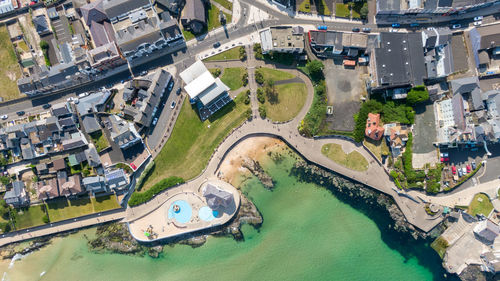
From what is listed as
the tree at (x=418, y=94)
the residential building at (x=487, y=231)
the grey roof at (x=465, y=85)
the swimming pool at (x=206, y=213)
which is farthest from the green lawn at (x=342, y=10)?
the residential building at (x=487, y=231)

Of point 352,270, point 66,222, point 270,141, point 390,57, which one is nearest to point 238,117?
point 270,141

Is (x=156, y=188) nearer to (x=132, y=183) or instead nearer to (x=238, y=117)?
(x=132, y=183)

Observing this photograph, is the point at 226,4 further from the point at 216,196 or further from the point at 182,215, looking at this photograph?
the point at 182,215

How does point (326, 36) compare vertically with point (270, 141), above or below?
above

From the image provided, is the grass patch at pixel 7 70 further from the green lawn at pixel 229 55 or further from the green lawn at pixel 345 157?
the green lawn at pixel 345 157

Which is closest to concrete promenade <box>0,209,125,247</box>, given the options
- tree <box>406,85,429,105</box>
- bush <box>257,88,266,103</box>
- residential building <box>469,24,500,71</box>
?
bush <box>257,88,266,103</box>
